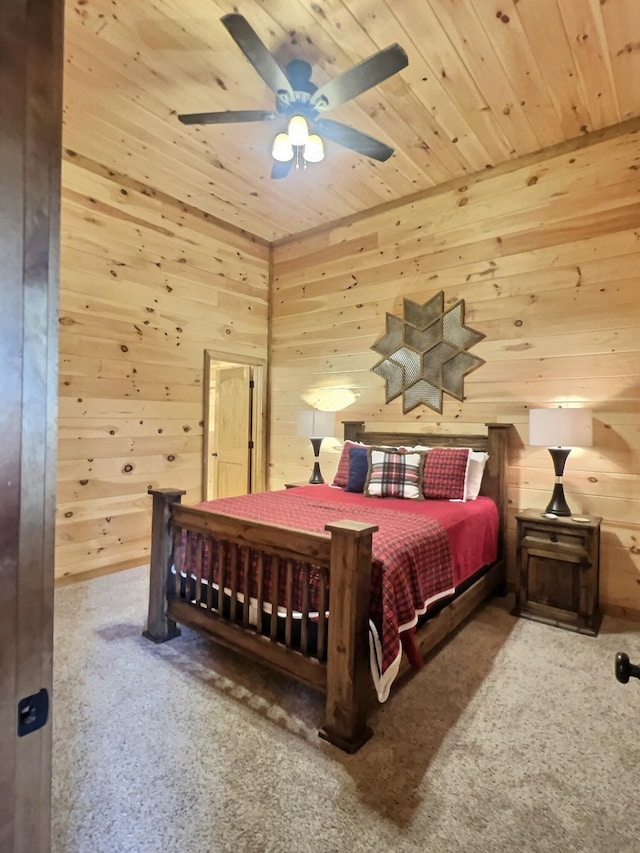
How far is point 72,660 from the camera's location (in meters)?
2.34

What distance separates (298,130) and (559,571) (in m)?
3.02

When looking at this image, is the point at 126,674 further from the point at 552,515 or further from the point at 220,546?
the point at 552,515

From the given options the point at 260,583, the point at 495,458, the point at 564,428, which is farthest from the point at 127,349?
the point at 564,428

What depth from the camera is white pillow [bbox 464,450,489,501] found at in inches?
130

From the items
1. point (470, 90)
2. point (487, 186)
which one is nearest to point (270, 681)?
point (470, 90)

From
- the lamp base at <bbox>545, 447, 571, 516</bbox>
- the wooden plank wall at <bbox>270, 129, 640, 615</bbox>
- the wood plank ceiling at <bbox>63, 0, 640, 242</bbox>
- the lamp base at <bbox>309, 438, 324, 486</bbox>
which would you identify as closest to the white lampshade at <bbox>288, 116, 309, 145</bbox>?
the wood plank ceiling at <bbox>63, 0, 640, 242</bbox>

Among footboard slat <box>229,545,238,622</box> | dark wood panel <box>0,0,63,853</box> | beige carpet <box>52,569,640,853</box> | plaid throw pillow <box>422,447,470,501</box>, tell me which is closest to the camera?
dark wood panel <box>0,0,63,853</box>

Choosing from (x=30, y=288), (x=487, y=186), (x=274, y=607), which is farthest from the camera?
(x=487, y=186)

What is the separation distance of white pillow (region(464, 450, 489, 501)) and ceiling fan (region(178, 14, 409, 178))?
2139 millimetres

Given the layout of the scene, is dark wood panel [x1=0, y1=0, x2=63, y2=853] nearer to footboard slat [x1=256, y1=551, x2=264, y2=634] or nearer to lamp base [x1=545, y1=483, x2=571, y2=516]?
footboard slat [x1=256, y1=551, x2=264, y2=634]

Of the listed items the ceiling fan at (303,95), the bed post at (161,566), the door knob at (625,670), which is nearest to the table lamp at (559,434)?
the ceiling fan at (303,95)

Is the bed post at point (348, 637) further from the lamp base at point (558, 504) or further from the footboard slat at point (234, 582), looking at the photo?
the lamp base at point (558, 504)

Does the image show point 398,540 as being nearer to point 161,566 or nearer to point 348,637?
point 348,637

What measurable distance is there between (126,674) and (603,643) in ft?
8.66
